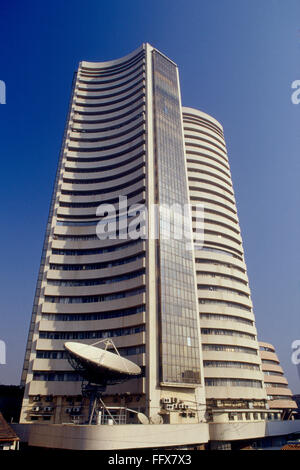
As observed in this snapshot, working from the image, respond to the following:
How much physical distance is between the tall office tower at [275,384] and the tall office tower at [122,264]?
1441 inches

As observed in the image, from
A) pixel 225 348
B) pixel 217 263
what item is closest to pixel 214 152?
pixel 217 263

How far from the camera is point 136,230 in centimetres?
6950

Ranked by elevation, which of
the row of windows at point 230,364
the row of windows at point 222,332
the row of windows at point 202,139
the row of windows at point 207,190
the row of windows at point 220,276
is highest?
the row of windows at point 202,139

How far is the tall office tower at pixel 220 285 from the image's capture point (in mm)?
64312

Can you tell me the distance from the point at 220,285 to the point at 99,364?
4072 cm

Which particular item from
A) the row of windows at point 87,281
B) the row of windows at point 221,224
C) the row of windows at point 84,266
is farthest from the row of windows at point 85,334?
the row of windows at point 221,224

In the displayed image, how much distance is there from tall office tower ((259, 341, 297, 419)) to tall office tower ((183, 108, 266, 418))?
15.8 meters

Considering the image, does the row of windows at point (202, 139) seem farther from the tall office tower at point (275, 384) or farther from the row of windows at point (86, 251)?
the tall office tower at point (275, 384)

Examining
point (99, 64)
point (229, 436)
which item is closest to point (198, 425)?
point (229, 436)

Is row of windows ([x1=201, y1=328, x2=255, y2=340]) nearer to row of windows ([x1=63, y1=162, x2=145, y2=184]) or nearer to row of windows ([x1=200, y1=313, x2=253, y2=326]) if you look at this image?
row of windows ([x1=200, y1=313, x2=253, y2=326])

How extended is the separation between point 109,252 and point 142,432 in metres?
39.1

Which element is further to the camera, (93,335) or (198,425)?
(93,335)

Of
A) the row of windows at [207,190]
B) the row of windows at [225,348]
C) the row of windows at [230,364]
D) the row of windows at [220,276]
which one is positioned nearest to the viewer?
the row of windows at [230,364]

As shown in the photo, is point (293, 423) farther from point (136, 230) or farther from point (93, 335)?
point (136, 230)
